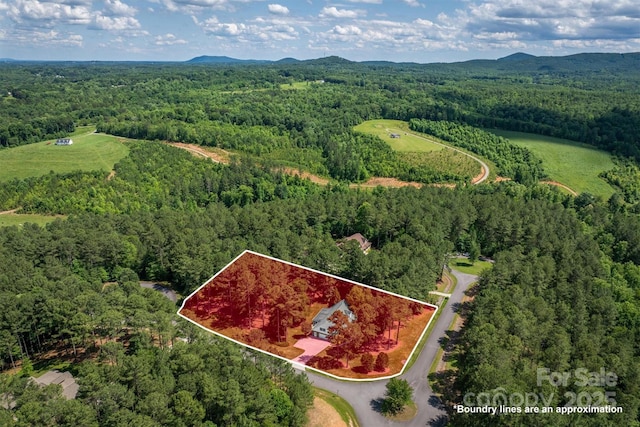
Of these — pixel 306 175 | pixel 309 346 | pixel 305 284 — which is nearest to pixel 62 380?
pixel 305 284

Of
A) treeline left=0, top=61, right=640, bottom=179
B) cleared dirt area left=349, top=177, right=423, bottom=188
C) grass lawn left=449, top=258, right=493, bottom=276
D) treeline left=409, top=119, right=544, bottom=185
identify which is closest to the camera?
grass lawn left=449, top=258, right=493, bottom=276

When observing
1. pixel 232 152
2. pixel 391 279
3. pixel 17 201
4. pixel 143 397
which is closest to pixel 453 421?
pixel 391 279

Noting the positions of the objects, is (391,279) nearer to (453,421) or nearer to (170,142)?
(453,421)

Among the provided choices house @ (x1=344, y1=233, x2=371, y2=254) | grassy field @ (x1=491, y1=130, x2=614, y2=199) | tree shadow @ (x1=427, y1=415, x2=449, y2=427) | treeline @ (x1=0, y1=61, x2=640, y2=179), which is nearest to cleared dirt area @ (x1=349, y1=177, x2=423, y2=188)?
treeline @ (x1=0, y1=61, x2=640, y2=179)

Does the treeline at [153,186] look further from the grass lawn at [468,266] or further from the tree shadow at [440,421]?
the tree shadow at [440,421]

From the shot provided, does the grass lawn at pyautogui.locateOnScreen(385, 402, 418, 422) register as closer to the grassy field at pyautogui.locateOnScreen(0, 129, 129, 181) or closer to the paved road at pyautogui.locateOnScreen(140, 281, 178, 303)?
the paved road at pyautogui.locateOnScreen(140, 281, 178, 303)

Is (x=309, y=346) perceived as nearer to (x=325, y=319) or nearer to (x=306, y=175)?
(x=325, y=319)
